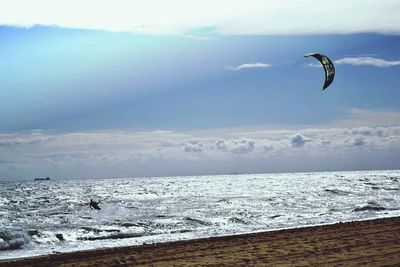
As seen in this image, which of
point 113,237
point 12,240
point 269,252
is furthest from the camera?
point 113,237

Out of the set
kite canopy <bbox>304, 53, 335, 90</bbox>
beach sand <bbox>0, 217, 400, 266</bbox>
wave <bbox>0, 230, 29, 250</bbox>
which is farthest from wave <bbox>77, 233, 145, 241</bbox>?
kite canopy <bbox>304, 53, 335, 90</bbox>

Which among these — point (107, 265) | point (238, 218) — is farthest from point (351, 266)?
point (238, 218)

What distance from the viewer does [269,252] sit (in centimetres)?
1020

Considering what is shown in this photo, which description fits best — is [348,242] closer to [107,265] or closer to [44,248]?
[107,265]

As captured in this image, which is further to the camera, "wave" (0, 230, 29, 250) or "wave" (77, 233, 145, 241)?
"wave" (77, 233, 145, 241)

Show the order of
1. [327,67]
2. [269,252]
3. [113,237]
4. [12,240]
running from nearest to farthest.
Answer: [269,252] < [327,67] < [12,240] < [113,237]

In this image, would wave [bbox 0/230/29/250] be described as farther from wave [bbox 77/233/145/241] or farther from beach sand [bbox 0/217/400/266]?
beach sand [bbox 0/217/400/266]

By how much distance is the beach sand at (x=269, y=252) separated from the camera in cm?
915

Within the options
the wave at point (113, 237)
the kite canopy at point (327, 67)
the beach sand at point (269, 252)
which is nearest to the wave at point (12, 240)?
the wave at point (113, 237)

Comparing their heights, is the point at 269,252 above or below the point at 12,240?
above

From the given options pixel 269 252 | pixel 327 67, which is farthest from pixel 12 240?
pixel 327 67

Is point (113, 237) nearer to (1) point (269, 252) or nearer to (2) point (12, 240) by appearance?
(2) point (12, 240)

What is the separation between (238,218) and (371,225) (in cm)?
966

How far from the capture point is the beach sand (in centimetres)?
915
